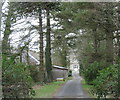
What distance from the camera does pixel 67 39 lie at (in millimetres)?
15016

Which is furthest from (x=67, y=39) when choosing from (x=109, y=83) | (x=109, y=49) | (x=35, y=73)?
(x=109, y=83)

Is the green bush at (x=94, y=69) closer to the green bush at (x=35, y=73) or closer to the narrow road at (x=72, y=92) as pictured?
the narrow road at (x=72, y=92)

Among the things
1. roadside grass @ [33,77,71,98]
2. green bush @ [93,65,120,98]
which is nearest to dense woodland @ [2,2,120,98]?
green bush @ [93,65,120,98]

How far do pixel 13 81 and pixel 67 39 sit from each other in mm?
11487

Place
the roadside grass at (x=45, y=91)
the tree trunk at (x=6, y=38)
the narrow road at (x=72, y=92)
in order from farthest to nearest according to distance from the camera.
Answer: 1. the narrow road at (x=72, y=92)
2. the roadside grass at (x=45, y=91)
3. the tree trunk at (x=6, y=38)

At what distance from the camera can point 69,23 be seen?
36.3 ft

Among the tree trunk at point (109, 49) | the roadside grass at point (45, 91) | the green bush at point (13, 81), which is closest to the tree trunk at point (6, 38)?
the roadside grass at point (45, 91)

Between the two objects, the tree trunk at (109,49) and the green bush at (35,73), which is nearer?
the tree trunk at (109,49)

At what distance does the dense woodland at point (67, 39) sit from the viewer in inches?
→ 151

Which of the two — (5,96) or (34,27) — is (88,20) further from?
(5,96)

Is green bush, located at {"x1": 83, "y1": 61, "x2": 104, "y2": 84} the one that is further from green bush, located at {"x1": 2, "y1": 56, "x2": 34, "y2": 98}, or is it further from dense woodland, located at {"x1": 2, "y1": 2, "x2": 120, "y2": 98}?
green bush, located at {"x1": 2, "y1": 56, "x2": 34, "y2": 98}

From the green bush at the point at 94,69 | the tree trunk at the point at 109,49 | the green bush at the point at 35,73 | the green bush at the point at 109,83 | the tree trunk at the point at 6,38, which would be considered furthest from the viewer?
the green bush at the point at 35,73

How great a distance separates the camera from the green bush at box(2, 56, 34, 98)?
11.8ft

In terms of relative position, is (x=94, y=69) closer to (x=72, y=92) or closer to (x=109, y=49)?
(x=109, y=49)
